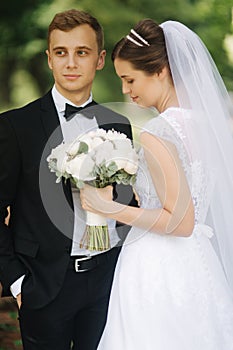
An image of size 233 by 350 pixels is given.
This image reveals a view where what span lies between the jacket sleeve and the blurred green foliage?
1.99 meters

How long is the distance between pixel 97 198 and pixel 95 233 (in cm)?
20

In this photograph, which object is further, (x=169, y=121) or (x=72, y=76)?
(x=72, y=76)

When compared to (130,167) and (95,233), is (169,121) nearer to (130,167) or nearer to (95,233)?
(130,167)

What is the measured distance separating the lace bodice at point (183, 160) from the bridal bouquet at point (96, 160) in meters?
0.07

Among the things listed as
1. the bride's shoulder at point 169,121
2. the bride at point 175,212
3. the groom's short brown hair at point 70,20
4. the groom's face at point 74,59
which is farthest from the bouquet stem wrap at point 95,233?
the groom's short brown hair at point 70,20

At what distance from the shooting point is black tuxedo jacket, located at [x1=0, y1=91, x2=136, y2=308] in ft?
8.57

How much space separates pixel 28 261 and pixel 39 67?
223 cm

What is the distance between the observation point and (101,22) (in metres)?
4.61

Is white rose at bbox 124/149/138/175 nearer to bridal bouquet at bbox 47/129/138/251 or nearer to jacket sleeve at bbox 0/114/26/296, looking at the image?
bridal bouquet at bbox 47/129/138/251

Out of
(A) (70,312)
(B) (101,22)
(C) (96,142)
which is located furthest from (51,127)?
(B) (101,22)

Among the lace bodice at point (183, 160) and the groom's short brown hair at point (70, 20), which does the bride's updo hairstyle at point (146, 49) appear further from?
the groom's short brown hair at point (70, 20)

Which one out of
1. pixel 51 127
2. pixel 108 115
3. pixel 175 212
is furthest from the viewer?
pixel 108 115

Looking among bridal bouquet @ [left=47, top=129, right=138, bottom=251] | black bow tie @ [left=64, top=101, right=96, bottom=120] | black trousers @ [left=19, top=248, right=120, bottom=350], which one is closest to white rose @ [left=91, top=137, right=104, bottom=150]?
bridal bouquet @ [left=47, top=129, right=138, bottom=251]

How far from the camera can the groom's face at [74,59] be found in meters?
2.72
